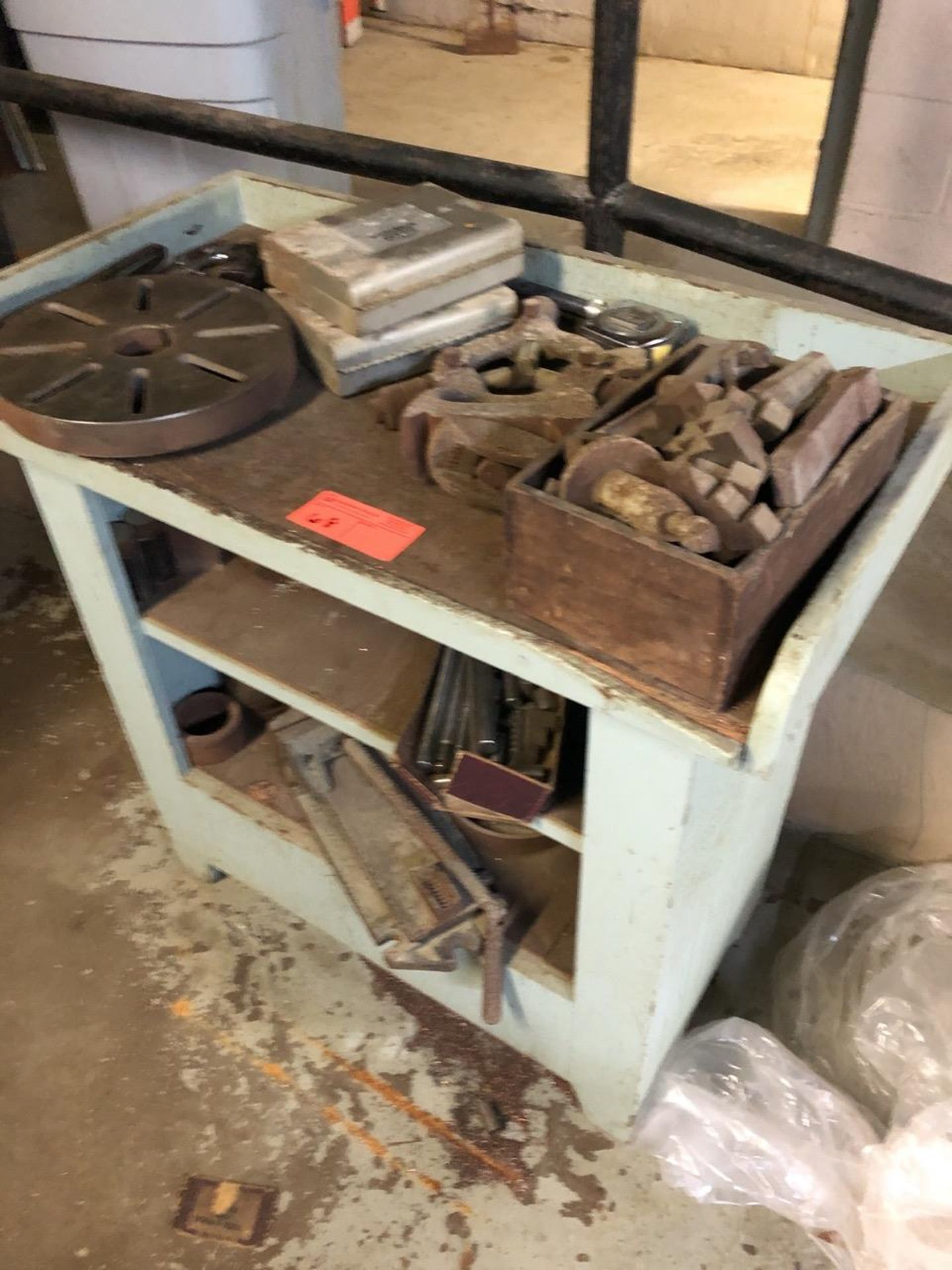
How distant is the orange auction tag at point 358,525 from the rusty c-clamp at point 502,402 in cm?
6

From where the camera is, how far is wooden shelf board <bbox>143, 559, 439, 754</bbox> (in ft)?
3.45

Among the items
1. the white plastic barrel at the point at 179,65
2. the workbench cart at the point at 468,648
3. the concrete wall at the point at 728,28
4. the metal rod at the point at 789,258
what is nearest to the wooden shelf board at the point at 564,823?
the workbench cart at the point at 468,648

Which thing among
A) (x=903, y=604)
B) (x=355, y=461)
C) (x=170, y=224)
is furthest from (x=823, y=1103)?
(x=170, y=224)

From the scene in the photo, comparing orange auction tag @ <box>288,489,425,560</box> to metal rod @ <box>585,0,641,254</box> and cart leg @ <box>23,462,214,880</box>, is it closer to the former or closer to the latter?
cart leg @ <box>23,462,214,880</box>

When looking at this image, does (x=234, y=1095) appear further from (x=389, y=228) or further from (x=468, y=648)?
(x=389, y=228)

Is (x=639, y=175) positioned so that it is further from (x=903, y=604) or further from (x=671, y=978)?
A: (x=671, y=978)

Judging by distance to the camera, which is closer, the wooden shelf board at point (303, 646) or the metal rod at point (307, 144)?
the wooden shelf board at point (303, 646)

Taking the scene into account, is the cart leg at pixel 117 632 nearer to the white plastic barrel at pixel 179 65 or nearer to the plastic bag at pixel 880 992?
the plastic bag at pixel 880 992

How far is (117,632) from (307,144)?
832mm

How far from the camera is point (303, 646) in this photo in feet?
3.70

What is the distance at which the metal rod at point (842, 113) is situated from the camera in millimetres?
1883

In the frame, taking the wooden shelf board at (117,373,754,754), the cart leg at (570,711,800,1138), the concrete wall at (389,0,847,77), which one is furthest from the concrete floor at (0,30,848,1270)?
the concrete wall at (389,0,847,77)

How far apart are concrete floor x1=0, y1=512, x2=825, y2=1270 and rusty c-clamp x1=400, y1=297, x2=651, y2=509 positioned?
0.82 meters

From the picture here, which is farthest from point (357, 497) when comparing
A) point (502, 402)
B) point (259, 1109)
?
point (259, 1109)
